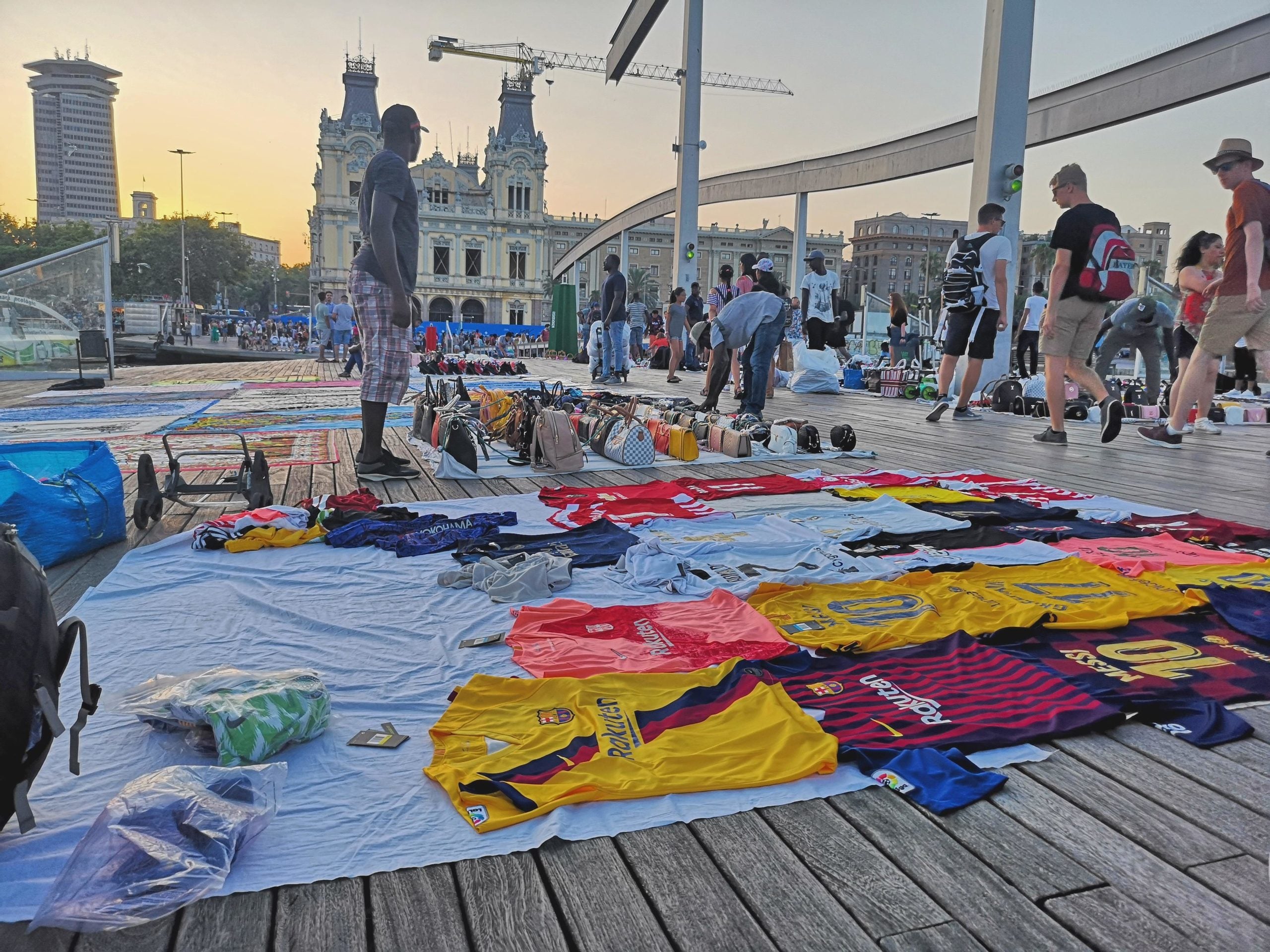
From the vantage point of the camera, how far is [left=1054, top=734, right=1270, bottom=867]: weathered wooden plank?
1.61 metres

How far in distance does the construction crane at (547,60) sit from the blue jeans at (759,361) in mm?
49013

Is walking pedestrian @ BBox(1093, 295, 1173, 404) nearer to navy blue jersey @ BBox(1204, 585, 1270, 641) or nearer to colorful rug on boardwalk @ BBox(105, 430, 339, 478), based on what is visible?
navy blue jersey @ BBox(1204, 585, 1270, 641)

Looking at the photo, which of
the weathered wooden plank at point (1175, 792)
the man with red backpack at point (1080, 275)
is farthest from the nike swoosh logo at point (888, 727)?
the man with red backpack at point (1080, 275)

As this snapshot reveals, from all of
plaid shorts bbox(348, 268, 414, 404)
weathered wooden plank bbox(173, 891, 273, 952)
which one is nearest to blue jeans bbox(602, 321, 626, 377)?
plaid shorts bbox(348, 268, 414, 404)

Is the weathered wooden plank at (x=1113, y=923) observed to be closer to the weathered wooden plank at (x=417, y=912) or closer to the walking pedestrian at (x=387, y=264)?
the weathered wooden plank at (x=417, y=912)

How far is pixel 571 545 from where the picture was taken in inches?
151

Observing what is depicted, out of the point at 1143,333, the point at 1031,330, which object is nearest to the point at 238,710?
the point at 1143,333

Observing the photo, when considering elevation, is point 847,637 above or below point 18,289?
below

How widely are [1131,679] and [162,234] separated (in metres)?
84.3

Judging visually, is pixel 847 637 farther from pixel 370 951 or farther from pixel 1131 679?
pixel 370 951

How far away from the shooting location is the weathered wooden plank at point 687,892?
1326 millimetres

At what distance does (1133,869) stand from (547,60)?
257 feet

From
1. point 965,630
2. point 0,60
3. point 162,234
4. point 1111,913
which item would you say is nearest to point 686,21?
point 0,60

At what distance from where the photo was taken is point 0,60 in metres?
17.3
